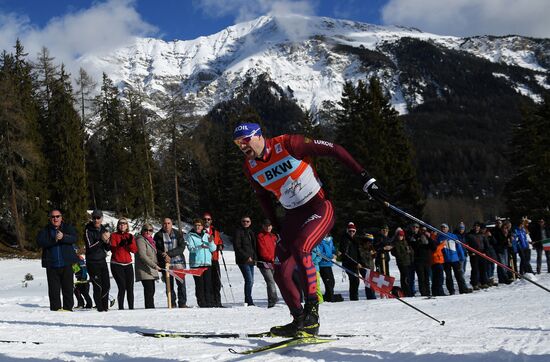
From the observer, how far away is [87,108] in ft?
161

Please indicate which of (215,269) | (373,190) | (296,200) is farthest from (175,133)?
(373,190)

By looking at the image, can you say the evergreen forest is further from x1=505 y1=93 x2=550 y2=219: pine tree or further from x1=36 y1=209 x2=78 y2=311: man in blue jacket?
x1=36 y1=209 x2=78 y2=311: man in blue jacket

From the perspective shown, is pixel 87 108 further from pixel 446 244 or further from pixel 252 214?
pixel 446 244

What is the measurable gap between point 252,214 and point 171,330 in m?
39.9

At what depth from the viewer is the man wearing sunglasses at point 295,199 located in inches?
181

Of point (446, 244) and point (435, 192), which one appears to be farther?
point (435, 192)

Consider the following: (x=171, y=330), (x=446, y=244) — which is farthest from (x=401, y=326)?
(x=446, y=244)

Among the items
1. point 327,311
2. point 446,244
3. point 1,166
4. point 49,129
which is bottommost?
point 327,311

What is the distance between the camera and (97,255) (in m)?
10.6

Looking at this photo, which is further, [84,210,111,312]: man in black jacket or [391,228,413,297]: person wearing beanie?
[391,228,413,297]: person wearing beanie

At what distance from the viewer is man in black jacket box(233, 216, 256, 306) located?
11.3 metres

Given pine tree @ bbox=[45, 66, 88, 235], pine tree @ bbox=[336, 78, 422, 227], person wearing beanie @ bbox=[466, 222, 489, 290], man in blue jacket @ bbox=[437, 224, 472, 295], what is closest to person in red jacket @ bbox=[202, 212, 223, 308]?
man in blue jacket @ bbox=[437, 224, 472, 295]

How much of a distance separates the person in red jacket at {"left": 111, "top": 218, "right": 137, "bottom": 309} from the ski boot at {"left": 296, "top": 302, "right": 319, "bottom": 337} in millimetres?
6579

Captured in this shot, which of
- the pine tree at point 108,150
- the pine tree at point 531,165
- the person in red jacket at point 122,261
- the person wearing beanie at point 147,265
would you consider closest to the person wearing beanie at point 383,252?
the person wearing beanie at point 147,265
